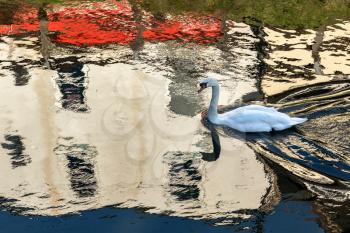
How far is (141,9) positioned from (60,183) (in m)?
10.3

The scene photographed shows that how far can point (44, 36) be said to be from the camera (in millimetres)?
13836

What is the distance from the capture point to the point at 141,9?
55.2ft

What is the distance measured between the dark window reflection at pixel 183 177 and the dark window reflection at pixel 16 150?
2099 millimetres

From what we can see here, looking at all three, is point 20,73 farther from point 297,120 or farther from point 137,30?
point 297,120

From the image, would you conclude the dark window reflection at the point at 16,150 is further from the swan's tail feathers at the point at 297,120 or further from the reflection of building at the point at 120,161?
the swan's tail feathers at the point at 297,120

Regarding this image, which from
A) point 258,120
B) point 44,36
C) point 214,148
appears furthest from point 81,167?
point 44,36

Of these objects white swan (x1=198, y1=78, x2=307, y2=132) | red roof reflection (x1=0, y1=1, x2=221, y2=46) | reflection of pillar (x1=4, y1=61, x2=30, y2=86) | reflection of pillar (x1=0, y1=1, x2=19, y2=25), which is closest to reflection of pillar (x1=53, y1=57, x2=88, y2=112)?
reflection of pillar (x1=4, y1=61, x2=30, y2=86)

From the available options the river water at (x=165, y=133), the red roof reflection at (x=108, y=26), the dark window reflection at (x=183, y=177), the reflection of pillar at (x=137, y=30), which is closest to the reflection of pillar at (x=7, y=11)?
the red roof reflection at (x=108, y=26)

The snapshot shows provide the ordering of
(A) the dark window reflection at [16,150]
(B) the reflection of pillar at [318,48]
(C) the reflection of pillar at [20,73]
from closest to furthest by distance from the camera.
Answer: (A) the dark window reflection at [16,150], (C) the reflection of pillar at [20,73], (B) the reflection of pillar at [318,48]

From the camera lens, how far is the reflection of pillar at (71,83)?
987cm

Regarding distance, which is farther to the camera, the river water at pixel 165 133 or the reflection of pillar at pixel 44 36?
the reflection of pillar at pixel 44 36

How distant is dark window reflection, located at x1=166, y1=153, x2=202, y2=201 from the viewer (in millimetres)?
7238

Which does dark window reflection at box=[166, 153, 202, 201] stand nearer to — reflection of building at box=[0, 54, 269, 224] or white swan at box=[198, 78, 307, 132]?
reflection of building at box=[0, 54, 269, 224]

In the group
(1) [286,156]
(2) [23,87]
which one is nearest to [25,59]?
(2) [23,87]
